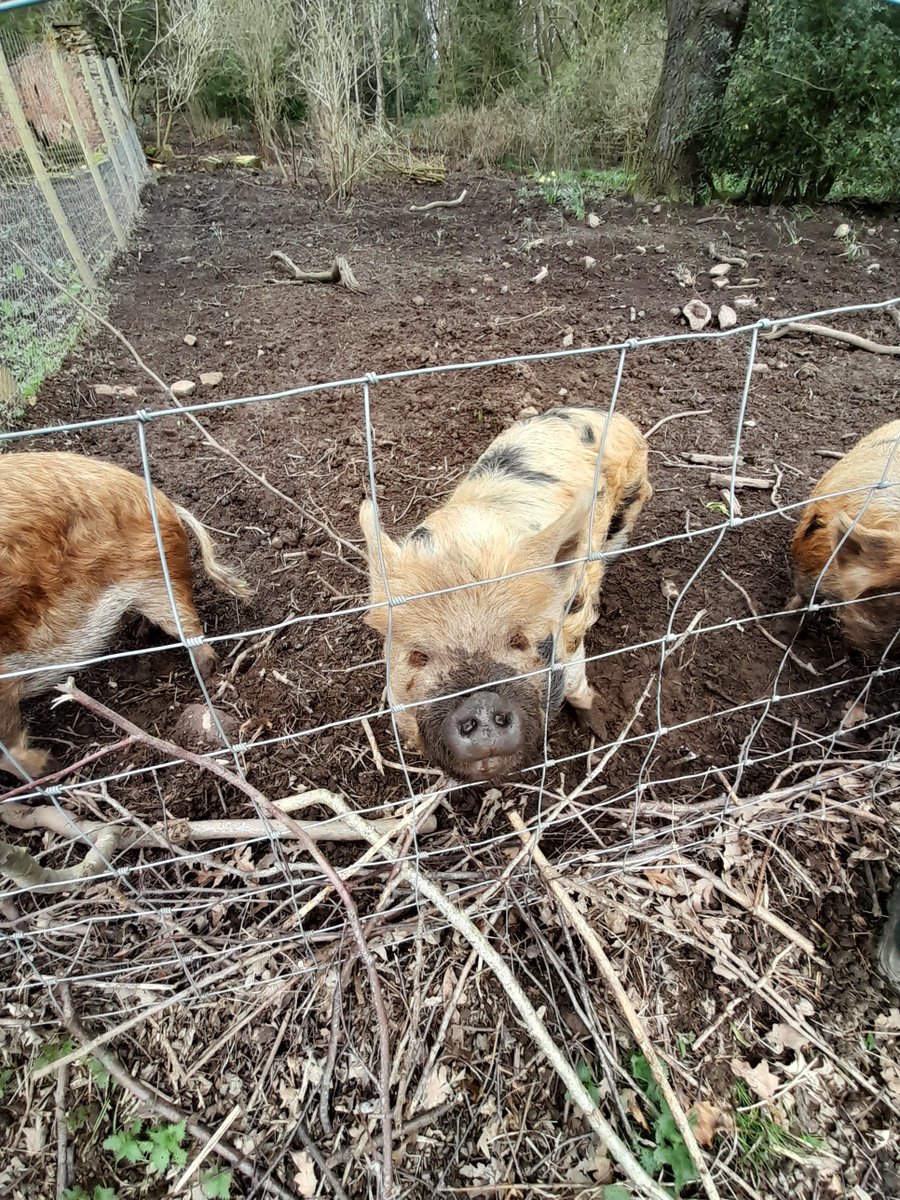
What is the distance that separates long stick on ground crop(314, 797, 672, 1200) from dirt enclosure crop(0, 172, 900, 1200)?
158mm

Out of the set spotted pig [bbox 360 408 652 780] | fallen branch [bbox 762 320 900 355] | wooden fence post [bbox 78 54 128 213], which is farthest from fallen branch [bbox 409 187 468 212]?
spotted pig [bbox 360 408 652 780]

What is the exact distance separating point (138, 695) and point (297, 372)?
3.36 metres

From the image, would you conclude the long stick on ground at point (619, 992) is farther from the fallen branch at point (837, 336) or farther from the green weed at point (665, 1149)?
the fallen branch at point (837, 336)

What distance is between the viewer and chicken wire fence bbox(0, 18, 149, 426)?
5773 millimetres

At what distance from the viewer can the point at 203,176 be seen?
41.6ft

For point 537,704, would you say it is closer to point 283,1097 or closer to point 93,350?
point 283,1097

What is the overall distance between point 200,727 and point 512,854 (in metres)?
1.64

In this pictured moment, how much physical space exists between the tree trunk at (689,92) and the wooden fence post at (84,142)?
6.92m

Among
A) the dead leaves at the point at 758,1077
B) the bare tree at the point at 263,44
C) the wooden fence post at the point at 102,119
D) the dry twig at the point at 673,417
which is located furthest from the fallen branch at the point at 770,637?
the bare tree at the point at 263,44

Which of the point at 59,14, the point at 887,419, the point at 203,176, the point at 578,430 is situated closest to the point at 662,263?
the point at 887,419

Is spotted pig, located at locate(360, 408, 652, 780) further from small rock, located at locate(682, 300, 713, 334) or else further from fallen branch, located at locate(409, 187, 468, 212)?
fallen branch, located at locate(409, 187, 468, 212)

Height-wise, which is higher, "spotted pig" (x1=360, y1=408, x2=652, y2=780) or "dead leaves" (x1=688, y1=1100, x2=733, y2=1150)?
"spotted pig" (x1=360, y1=408, x2=652, y2=780)

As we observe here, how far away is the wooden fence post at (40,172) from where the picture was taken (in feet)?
20.6

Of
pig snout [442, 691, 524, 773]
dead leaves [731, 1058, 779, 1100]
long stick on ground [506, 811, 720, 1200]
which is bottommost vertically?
dead leaves [731, 1058, 779, 1100]
